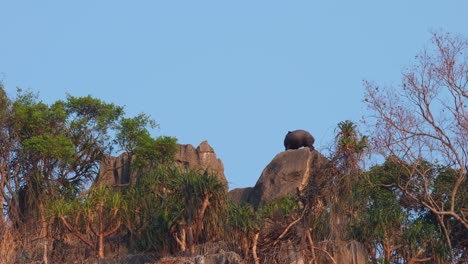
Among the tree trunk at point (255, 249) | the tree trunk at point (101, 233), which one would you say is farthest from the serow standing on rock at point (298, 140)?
the tree trunk at point (255, 249)

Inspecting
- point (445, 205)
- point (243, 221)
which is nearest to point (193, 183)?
point (243, 221)

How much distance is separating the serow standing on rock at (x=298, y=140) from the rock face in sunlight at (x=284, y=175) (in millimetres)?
2218

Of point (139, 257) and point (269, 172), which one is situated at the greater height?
point (269, 172)

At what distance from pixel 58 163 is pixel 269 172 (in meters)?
5.57

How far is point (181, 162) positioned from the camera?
38344 mm

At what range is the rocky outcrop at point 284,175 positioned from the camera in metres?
36.0

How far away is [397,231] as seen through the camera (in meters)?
32.0

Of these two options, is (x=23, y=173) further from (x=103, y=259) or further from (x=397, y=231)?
(x=397, y=231)

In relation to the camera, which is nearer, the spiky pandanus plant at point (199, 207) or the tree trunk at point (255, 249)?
the tree trunk at point (255, 249)

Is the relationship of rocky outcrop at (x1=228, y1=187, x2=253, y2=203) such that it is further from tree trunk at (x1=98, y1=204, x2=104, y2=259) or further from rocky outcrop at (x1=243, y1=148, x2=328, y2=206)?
tree trunk at (x1=98, y1=204, x2=104, y2=259)

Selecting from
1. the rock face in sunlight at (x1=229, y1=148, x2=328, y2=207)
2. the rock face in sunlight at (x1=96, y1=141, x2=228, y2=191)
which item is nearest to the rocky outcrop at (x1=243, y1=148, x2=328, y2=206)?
the rock face in sunlight at (x1=229, y1=148, x2=328, y2=207)

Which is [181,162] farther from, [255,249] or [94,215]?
[255,249]

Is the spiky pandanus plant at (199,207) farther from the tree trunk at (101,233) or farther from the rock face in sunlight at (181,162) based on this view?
the rock face in sunlight at (181,162)

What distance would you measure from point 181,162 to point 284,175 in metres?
3.44
